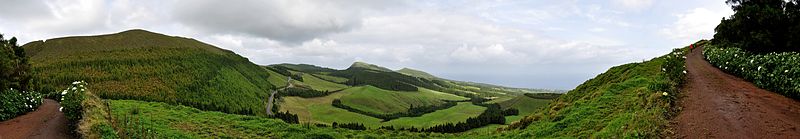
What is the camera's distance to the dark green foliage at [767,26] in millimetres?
24688

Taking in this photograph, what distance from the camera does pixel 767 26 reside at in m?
26.4

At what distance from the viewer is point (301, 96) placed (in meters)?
175

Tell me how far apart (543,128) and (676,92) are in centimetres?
579

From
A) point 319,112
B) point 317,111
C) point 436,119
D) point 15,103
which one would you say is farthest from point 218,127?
point 317,111

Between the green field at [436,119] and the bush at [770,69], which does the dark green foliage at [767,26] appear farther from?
the green field at [436,119]

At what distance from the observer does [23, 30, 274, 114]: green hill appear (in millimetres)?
107062

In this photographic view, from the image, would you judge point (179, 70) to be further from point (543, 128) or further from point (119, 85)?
point (543, 128)

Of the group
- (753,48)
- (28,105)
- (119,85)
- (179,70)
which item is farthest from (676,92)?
(179,70)

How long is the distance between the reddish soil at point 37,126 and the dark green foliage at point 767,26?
36005mm

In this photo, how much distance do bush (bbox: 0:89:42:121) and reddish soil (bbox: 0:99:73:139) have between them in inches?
15.1

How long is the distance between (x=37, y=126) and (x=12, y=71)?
12612mm

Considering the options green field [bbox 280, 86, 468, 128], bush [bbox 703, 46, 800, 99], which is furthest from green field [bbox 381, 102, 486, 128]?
bush [bbox 703, 46, 800, 99]

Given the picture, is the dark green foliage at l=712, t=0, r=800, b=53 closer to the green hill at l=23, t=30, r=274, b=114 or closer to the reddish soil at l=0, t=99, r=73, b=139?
the reddish soil at l=0, t=99, r=73, b=139

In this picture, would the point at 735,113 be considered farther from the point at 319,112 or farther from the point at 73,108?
the point at 319,112
